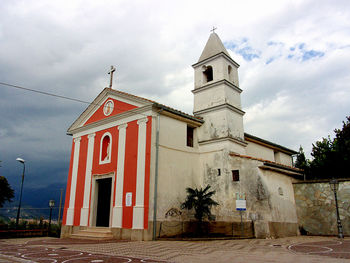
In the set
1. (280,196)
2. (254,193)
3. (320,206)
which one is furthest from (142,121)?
(320,206)

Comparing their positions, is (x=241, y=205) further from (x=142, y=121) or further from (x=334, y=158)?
(x=334, y=158)

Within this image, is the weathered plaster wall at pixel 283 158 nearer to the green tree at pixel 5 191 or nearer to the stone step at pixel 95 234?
the stone step at pixel 95 234

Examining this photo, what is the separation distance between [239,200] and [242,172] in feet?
6.62

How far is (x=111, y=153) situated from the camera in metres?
17.2

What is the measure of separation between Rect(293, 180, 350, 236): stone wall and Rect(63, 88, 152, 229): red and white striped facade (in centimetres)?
1038

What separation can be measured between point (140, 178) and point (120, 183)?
1.74 metres

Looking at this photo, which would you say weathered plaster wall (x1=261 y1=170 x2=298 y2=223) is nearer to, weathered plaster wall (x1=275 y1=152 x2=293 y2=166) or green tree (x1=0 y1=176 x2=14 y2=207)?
weathered plaster wall (x1=275 y1=152 x2=293 y2=166)

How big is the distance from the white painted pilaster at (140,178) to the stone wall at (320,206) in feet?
34.0

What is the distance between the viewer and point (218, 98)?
18.7m

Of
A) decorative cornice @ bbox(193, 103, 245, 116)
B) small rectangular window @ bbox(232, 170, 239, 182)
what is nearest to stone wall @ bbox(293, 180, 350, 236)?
small rectangular window @ bbox(232, 170, 239, 182)

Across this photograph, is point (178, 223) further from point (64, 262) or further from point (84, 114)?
point (84, 114)

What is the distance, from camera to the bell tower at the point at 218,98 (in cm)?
1798

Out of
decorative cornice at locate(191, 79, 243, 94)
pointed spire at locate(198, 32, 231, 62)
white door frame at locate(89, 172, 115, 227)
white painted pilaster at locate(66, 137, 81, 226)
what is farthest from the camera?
pointed spire at locate(198, 32, 231, 62)

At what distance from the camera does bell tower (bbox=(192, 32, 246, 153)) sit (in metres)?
18.0
